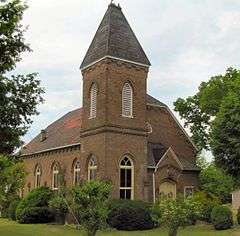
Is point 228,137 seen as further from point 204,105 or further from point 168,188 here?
point 204,105

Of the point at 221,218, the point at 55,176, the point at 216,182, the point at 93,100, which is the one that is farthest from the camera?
the point at 216,182

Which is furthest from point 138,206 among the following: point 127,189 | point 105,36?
point 105,36

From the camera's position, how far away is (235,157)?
31.8m

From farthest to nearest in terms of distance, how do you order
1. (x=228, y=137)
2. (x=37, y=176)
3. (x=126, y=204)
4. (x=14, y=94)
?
(x=37, y=176) → (x=228, y=137) → (x=126, y=204) → (x=14, y=94)

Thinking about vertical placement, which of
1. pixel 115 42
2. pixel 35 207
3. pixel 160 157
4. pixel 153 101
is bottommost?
pixel 35 207

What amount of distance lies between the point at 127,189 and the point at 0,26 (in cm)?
1861

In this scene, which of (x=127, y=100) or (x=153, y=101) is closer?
(x=127, y=100)

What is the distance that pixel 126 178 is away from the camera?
31.0m

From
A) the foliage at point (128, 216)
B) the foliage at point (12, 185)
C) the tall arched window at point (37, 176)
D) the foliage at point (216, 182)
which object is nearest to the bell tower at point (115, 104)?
the foliage at point (128, 216)

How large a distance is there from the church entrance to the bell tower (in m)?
2.21

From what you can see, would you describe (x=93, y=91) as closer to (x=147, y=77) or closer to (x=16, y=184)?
(x=147, y=77)

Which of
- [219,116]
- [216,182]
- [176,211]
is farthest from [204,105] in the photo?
[176,211]

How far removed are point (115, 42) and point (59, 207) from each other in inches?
471

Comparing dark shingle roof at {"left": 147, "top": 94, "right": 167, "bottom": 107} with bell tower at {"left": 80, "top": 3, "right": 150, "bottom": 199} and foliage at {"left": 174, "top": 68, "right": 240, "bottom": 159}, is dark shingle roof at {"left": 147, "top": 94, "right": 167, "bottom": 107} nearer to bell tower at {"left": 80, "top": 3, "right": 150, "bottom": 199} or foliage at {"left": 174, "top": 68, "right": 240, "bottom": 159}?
bell tower at {"left": 80, "top": 3, "right": 150, "bottom": 199}
